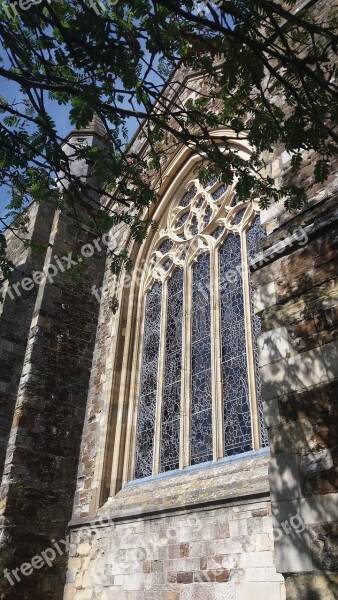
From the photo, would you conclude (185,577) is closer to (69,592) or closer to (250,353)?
(69,592)

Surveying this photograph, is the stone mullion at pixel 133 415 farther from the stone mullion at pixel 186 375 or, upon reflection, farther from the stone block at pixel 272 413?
the stone block at pixel 272 413

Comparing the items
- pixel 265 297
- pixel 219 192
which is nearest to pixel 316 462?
pixel 265 297

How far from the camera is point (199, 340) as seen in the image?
665cm

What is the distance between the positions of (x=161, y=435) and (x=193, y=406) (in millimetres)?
673

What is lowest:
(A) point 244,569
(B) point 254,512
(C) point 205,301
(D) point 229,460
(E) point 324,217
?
(A) point 244,569

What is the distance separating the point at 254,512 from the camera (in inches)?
181

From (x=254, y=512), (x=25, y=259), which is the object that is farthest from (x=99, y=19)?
(x=25, y=259)

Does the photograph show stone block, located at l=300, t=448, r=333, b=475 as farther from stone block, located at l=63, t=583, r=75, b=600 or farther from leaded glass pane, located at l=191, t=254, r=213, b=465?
stone block, located at l=63, t=583, r=75, b=600

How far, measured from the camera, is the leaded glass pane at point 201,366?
5918 millimetres

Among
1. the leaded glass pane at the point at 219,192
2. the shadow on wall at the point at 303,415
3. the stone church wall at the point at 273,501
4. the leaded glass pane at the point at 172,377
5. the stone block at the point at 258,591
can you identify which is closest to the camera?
the shadow on wall at the point at 303,415

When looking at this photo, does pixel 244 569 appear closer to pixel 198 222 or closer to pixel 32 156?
pixel 32 156

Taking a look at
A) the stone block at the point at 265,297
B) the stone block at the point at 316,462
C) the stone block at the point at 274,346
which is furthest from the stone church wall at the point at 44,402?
the stone block at the point at 316,462

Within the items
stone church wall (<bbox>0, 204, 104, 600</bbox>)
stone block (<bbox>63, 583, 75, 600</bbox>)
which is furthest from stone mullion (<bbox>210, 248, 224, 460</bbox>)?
stone block (<bbox>63, 583, 75, 600</bbox>)

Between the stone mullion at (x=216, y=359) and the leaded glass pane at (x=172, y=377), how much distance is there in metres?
0.76
